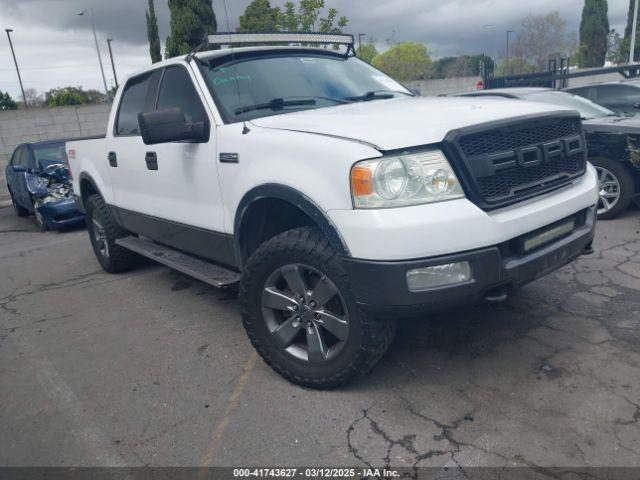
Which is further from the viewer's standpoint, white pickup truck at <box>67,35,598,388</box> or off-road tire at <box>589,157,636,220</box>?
off-road tire at <box>589,157,636,220</box>

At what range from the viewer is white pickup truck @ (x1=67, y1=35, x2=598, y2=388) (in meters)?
2.65

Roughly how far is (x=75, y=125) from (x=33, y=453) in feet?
49.6

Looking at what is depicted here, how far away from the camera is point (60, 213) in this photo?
350 inches

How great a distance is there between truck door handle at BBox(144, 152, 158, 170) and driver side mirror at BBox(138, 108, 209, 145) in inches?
29.5

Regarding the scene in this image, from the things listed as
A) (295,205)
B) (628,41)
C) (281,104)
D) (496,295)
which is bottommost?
(496,295)

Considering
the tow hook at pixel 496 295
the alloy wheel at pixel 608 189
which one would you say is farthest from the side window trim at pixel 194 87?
the alloy wheel at pixel 608 189

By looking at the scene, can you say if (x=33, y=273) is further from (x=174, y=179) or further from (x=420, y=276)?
(x=420, y=276)

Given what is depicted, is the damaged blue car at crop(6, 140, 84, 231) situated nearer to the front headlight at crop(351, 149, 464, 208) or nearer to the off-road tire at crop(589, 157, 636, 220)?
the front headlight at crop(351, 149, 464, 208)

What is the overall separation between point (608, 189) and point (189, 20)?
35.7ft

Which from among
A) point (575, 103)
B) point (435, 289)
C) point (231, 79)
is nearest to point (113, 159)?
point (231, 79)

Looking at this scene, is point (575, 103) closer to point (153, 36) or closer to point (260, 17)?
point (260, 17)

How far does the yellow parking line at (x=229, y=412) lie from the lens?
107 inches

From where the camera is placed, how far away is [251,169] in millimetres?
3281

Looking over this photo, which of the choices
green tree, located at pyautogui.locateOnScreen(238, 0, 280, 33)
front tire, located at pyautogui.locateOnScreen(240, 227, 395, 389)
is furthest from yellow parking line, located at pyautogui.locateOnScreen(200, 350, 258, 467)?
green tree, located at pyautogui.locateOnScreen(238, 0, 280, 33)
